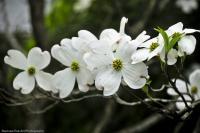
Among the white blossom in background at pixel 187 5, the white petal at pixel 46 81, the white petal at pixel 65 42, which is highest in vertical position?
the white blossom in background at pixel 187 5

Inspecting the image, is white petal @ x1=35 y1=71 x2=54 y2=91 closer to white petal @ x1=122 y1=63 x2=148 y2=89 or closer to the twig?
white petal @ x1=122 y1=63 x2=148 y2=89

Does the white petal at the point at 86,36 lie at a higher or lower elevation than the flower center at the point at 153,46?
higher

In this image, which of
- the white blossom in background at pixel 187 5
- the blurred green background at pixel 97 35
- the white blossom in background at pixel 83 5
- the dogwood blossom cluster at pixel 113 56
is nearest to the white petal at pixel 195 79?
the dogwood blossom cluster at pixel 113 56

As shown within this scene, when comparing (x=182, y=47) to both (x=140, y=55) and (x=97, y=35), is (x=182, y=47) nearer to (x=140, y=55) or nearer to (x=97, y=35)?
(x=140, y=55)

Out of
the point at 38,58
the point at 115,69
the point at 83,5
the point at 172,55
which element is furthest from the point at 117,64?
the point at 83,5

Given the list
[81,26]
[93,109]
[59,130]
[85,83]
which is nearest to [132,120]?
[93,109]

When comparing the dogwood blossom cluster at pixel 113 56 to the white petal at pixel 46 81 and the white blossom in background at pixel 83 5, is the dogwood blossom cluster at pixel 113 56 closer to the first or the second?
the white petal at pixel 46 81

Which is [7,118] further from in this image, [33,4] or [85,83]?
[85,83]
